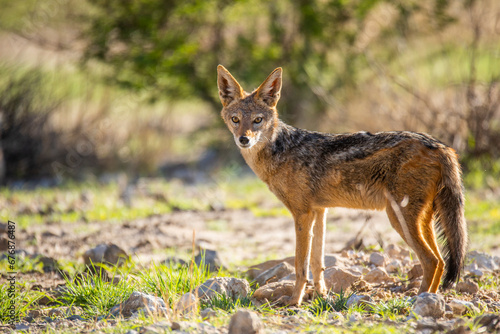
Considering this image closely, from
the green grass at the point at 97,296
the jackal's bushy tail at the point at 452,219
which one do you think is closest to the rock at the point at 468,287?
the jackal's bushy tail at the point at 452,219

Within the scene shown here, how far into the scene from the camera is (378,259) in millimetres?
6113

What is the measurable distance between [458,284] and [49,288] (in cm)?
427

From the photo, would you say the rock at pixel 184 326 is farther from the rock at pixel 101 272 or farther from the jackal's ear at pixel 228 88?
the jackal's ear at pixel 228 88

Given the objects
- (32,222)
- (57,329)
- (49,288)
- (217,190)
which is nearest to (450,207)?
(57,329)

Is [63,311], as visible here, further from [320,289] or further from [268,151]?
[268,151]

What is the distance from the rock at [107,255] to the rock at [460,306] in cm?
379

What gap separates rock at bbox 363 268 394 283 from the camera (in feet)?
18.5

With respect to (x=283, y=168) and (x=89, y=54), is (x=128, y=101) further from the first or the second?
(x=283, y=168)

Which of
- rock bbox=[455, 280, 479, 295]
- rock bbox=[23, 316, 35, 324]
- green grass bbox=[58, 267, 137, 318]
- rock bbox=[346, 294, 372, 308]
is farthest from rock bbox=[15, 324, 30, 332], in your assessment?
rock bbox=[455, 280, 479, 295]

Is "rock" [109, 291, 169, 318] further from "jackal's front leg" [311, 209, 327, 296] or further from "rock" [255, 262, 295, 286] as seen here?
"jackal's front leg" [311, 209, 327, 296]

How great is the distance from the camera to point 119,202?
34.8 ft

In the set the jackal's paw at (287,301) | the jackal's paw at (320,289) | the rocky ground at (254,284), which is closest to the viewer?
the rocky ground at (254,284)

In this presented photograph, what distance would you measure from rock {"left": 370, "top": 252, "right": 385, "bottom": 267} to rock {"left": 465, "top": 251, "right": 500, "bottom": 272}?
898 millimetres

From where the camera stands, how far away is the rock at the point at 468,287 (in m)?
5.25
